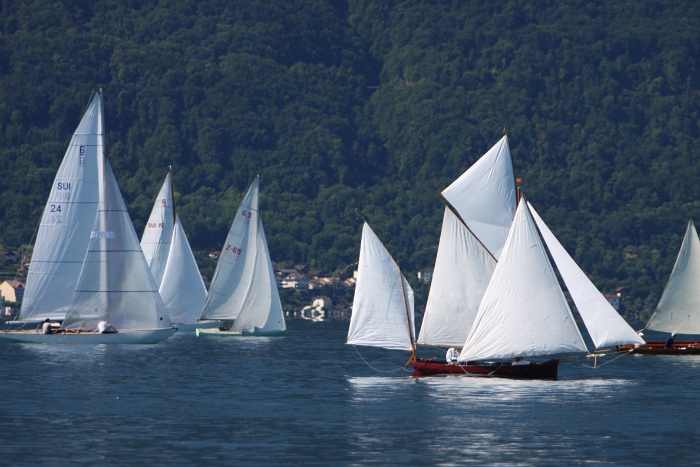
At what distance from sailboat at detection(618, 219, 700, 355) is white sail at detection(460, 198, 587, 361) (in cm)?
3274

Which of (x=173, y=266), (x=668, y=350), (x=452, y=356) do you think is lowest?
(x=452, y=356)

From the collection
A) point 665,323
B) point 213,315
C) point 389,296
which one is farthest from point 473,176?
point 213,315

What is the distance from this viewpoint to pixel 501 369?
63.3m

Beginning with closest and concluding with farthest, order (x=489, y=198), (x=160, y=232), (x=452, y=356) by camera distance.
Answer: (x=452, y=356) < (x=489, y=198) < (x=160, y=232)

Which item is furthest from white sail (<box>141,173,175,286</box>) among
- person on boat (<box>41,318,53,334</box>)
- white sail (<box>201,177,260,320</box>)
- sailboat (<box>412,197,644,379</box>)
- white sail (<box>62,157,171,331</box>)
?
sailboat (<box>412,197,644,379</box>)

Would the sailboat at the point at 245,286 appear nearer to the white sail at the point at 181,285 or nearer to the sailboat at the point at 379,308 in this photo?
the white sail at the point at 181,285

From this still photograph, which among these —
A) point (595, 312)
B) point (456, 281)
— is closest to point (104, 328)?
point (456, 281)

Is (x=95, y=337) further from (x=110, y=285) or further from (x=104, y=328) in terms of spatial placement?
(x=110, y=285)

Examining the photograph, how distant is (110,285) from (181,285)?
2635 centimetres

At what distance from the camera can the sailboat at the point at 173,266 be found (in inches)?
4294

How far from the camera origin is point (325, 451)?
44000 mm

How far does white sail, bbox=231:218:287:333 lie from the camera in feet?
337

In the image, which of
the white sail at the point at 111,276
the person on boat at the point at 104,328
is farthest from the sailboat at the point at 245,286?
the person on boat at the point at 104,328

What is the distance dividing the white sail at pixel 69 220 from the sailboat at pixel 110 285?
68 cm
